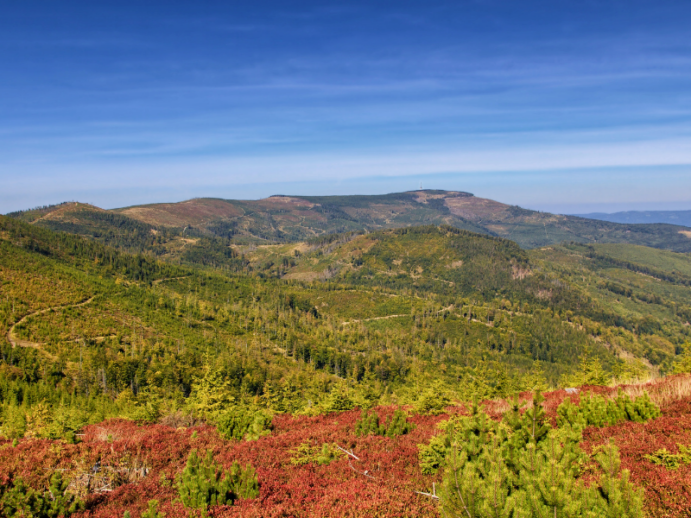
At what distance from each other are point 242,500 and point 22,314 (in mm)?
122444

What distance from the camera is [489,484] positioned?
8.35 m

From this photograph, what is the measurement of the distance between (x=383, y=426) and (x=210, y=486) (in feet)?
35.6

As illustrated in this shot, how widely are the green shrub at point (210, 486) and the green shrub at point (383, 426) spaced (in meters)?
8.38

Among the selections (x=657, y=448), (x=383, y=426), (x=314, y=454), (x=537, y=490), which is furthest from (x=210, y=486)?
(x=657, y=448)

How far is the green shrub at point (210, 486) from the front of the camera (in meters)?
11.7

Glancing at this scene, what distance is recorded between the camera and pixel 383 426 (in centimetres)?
2031

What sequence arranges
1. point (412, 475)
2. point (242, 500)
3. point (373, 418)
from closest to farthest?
1. point (242, 500)
2. point (412, 475)
3. point (373, 418)

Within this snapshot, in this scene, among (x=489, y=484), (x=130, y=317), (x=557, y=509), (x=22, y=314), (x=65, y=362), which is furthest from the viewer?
(x=130, y=317)

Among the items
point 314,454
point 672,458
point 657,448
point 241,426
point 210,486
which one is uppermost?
point 672,458

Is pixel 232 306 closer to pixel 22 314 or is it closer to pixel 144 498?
pixel 22 314

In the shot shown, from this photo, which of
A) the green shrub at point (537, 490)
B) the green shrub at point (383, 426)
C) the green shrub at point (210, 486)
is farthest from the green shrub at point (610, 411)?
the green shrub at point (210, 486)

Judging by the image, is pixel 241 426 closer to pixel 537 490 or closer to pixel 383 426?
pixel 383 426

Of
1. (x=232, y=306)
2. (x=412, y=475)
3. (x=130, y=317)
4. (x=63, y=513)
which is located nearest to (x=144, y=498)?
(x=63, y=513)

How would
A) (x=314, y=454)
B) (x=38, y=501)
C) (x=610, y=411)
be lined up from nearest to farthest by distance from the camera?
(x=38, y=501) → (x=314, y=454) → (x=610, y=411)
